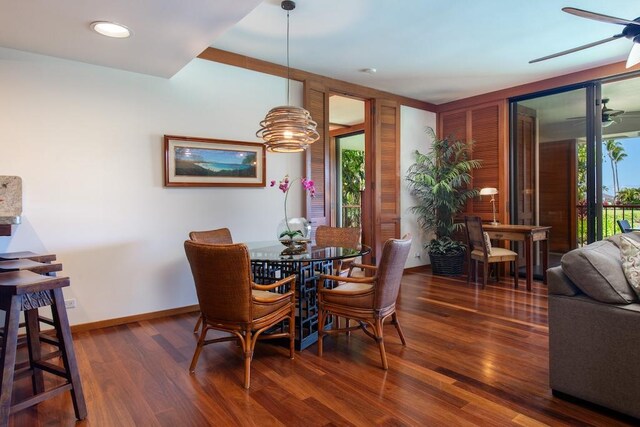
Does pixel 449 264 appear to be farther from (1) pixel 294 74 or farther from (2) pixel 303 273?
(1) pixel 294 74

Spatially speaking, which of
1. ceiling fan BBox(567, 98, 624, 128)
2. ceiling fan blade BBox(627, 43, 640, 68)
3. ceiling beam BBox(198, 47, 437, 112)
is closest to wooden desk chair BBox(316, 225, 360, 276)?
ceiling beam BBox(198, 47, 437, 112)

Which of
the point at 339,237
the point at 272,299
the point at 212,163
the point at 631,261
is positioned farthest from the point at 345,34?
the point at 631,261

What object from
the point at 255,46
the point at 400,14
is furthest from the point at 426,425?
the point at 255,46

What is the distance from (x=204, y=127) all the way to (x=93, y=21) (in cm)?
143

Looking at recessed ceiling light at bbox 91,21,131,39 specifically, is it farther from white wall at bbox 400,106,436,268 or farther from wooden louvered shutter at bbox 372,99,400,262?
white wall at bbox 400,106,436,268

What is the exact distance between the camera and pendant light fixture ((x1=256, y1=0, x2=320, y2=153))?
2.85m

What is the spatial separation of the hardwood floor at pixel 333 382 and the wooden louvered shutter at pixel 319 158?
5.91 ft

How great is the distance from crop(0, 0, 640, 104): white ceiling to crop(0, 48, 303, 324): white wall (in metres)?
0.24

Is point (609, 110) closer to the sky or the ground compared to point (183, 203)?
closer to the sky

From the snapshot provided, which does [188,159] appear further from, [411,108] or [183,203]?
[411,108]

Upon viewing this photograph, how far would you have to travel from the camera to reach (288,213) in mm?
4414

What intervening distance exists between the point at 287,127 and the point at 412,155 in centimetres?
343

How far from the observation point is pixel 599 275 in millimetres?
1908

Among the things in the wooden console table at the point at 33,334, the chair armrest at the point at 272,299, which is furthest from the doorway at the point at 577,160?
the wooden console table at the point at 33,334
